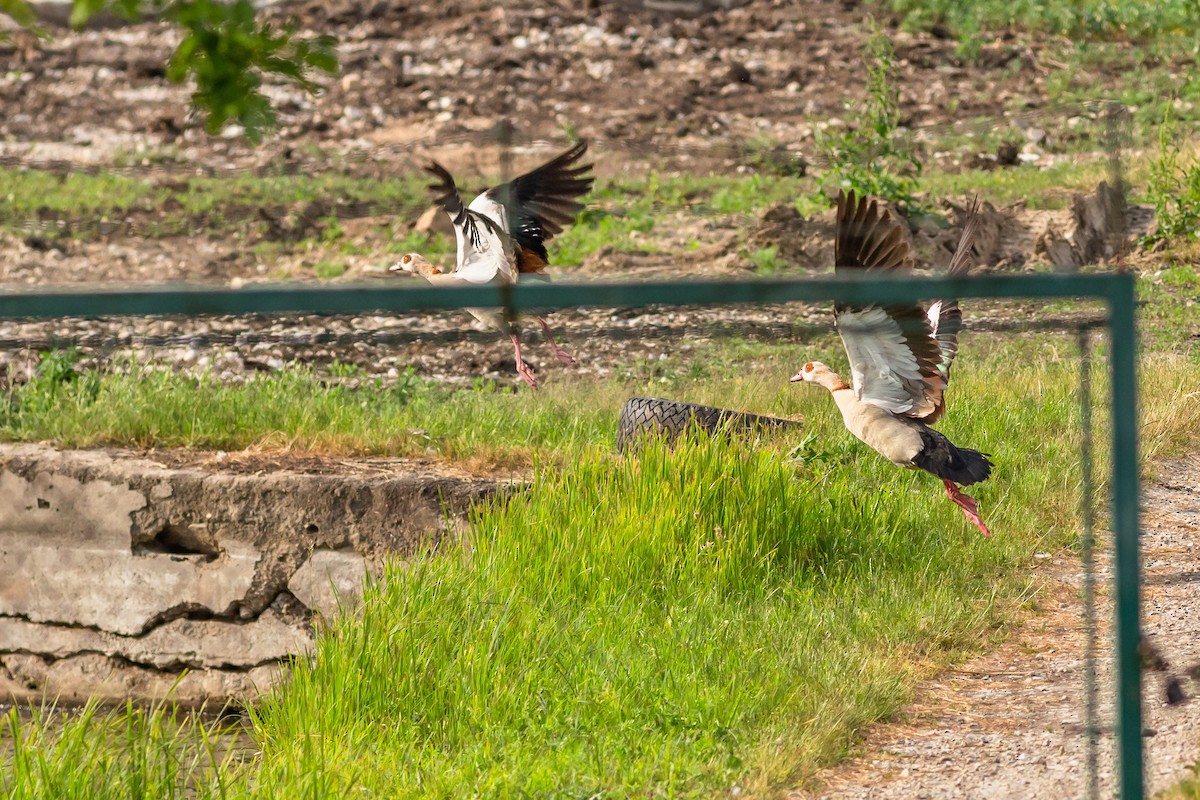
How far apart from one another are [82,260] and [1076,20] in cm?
1235

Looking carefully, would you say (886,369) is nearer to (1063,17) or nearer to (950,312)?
(950,312)

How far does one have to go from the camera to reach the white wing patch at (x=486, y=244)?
27.4 ft

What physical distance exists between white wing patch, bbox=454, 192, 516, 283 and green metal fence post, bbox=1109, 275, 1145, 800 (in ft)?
19.5

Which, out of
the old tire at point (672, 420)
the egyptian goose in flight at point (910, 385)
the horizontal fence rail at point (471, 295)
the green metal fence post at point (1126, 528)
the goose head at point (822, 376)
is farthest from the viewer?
the old tire at point (672, 420)

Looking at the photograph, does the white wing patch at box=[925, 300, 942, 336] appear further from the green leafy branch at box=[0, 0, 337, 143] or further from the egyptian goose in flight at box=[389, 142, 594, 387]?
the green leafy branch at box=[0, 0, 337, 143]

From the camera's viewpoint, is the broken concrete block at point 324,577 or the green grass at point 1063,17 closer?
the broken concrete block at point 324,577

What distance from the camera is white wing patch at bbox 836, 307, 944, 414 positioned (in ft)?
18.9

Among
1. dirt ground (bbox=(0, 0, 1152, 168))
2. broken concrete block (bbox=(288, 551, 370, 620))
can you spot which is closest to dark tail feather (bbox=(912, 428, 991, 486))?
broken concrete block (bbox=(288, 551, 370, 620))

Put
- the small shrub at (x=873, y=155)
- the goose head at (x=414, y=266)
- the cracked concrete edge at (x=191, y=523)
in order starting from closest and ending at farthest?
the cracked concrete edge at (x=191, y=523) → the goose head at (x=414, y=266) → the small shrub at (x=873, y=155)

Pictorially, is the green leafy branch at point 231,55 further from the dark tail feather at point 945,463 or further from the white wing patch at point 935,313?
the dark tail feather at point 945,463

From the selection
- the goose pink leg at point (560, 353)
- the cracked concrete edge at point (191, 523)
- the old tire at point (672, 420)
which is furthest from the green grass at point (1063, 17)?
the cracked concrete edge at point (191, 523)

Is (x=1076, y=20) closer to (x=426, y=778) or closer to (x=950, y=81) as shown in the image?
(x=950, y=81)

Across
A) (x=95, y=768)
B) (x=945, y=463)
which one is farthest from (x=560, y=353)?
(x=95, y=768)

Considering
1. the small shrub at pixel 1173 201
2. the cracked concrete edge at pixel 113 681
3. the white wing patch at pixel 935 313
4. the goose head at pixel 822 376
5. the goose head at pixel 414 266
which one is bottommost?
the cracked concrete edge at pixel 113 681
